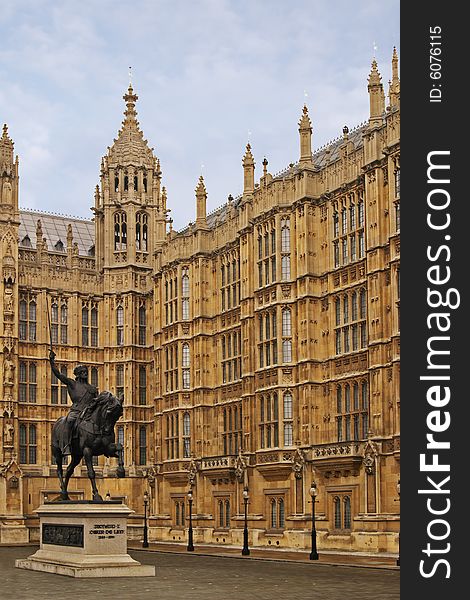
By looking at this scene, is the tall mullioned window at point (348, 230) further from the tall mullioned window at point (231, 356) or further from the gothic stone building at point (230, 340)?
the tall mullioned window at point (231, 356)

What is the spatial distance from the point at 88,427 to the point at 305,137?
25907mm

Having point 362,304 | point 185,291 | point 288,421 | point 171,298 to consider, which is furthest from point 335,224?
point 171,298

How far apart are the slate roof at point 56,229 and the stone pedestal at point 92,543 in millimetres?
49494

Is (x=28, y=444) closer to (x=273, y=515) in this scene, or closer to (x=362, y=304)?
(x=273, y=515)

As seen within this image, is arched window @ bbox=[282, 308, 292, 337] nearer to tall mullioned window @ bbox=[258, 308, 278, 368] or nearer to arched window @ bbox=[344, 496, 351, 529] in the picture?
tall mullioned window @ bbox=[258, 308, 278, 368]

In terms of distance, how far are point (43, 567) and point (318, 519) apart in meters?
19.6

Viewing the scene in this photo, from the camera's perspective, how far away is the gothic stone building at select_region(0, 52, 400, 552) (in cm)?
5403

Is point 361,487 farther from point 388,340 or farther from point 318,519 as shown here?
point 388,340

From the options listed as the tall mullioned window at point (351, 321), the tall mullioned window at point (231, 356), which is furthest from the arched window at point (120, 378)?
the tall mullioned window at point (351, 321)

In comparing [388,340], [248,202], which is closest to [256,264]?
[248,202]

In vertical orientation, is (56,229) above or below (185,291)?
above

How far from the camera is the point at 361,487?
176 ft

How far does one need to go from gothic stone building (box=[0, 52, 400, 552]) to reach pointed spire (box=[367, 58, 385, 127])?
0.37 feet

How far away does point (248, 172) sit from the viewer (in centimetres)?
6669
